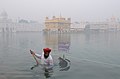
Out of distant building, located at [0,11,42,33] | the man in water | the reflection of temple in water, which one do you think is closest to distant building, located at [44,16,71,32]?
distant building, located at [0,11,42,33]

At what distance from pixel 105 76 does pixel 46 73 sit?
324cm

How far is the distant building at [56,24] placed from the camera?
13925 centimetres

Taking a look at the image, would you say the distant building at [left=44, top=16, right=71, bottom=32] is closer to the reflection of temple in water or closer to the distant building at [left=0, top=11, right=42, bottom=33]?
the distant building at [left=0, top=11, right=42, bottom=33]

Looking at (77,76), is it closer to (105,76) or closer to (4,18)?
(105,76)

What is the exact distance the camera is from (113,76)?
1199 centimetres

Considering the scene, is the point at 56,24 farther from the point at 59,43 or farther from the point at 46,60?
the point at 46,60

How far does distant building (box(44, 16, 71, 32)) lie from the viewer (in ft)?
457

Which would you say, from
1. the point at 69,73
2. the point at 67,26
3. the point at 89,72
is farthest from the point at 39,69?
the point at 67,26

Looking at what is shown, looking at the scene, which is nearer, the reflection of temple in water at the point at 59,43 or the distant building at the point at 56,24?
the reflection of temple in water at the point at 59,43

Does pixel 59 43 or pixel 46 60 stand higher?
pixel 46 60

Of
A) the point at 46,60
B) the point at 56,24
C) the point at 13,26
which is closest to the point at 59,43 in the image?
the point at 46,60

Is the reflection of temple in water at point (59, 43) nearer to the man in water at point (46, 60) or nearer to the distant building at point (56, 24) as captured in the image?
the man in water at point (46, 60)

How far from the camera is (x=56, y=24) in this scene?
140 metres

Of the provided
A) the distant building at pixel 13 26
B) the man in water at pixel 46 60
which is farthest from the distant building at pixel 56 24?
the man in water at pixel 46 60
